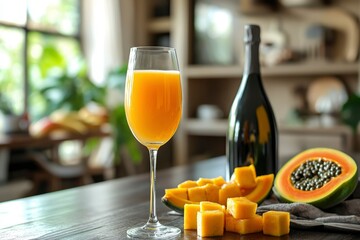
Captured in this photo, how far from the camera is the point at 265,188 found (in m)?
1.01

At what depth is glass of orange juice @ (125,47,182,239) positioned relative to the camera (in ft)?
3.08

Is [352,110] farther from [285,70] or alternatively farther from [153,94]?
[153,94]

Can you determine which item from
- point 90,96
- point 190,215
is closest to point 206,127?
point 90,96

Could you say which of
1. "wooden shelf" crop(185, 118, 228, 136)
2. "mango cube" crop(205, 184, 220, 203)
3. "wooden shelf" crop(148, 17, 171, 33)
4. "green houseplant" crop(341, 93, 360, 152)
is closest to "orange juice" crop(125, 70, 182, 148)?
"mango cube" crop(205, 184, 220, 203)

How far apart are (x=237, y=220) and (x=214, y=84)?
4056 millimetres

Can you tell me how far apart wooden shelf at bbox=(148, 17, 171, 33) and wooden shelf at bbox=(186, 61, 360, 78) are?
1.44 feet

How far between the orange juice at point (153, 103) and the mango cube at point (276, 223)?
8.9 inches

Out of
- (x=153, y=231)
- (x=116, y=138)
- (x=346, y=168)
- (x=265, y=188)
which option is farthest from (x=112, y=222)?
(x=116, y=138)

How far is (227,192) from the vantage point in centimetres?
95

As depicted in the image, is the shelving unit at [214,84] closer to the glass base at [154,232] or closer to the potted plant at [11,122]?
the potted plant at [11,122]

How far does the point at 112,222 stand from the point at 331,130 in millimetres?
3129

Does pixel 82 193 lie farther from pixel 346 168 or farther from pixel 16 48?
pixel 16 48

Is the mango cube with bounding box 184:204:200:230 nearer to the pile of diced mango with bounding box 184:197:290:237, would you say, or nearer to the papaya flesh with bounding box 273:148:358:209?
the pile of diced mango with bounding box 184:197:290:237

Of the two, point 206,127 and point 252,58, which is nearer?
point 252,58
